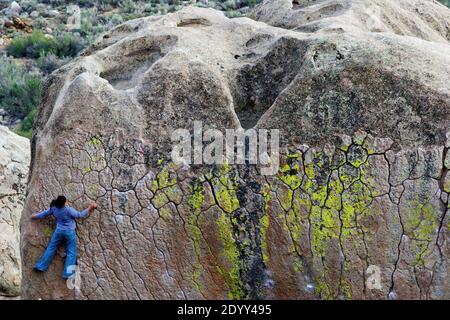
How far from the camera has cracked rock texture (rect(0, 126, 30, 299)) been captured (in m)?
6.10

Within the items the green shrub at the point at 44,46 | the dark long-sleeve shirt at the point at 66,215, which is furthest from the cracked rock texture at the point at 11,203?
the green shrub at the point at 44,46

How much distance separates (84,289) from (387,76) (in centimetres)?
231

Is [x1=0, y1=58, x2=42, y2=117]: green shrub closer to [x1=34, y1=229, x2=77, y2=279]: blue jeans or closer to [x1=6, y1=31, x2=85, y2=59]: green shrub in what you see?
[x1=6, y1=31, x2=85, y2=59]: green shrub

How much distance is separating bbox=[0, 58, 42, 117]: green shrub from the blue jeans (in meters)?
7.86

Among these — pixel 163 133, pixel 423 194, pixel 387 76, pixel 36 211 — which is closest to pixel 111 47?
pixel 163 133

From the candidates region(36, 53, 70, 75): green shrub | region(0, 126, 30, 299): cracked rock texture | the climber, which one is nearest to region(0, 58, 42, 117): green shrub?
region(36, 53, 70, 75): green shrub

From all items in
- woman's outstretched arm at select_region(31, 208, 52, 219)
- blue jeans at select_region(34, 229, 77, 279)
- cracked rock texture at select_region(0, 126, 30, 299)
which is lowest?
cracked rock texture at select_region(0, 126, 30, 299)

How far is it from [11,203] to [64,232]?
8.42ft

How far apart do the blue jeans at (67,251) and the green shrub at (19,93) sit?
7.86m

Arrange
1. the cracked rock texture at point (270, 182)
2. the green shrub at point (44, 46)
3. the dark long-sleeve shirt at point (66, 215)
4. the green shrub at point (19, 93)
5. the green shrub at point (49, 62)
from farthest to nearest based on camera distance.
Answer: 1. the green shrub at point (44, 46)
2. the green shrub at point (49, 62)
3. the green shrub at point (19, 93)
4. the dark long-sleeve shirt at point (66, 215)
5. the cracked rock texture at point (270, 182)

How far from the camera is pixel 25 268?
4336mm

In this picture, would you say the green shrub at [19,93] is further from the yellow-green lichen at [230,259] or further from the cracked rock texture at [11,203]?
the yellow-green lichen at [230,259]

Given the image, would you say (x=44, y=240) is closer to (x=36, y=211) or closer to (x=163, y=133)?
(x=36, y=211)

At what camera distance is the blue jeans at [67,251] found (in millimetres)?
4199
